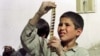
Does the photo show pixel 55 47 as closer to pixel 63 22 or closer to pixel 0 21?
pixel 63 22

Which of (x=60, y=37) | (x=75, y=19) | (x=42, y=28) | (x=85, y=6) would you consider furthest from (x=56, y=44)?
(x=85, y=6)

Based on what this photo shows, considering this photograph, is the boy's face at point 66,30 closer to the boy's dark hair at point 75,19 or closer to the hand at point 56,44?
the boy's dark hair at point 75,19

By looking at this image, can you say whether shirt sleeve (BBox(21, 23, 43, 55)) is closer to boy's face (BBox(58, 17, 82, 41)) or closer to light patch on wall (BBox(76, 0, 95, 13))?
boy's face (BBox(58, 17, 82, 41))

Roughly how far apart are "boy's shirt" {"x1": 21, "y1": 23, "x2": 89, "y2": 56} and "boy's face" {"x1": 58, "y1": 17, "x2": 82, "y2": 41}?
3.4 inches

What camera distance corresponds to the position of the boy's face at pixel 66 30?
2.19 metres

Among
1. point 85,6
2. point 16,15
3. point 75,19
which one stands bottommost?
point 85,6

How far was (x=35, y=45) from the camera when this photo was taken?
224 centimetres

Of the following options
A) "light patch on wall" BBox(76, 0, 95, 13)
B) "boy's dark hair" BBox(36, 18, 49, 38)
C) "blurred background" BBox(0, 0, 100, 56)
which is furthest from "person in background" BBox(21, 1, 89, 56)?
"light patch on wall" BBox(76, 0, 95, 13)

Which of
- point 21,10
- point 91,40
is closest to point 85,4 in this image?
point 91,40

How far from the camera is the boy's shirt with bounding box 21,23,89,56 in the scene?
2.16 m

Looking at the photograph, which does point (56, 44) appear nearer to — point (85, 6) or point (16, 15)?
point (16, 15)

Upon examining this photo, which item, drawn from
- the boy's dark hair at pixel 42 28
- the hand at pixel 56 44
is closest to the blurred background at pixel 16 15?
the boy's dark hair at pixel 42 28

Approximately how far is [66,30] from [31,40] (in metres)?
0.23

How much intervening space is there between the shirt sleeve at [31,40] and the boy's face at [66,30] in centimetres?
16
